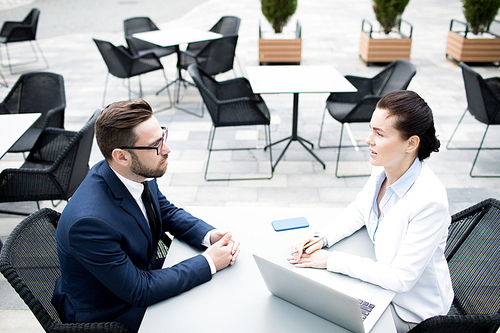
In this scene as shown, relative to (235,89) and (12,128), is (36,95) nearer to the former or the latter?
(12,128)

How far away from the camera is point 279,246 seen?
1825mm

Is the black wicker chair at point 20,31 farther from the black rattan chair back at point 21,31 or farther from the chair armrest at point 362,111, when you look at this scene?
the chair armrest at point 362,111

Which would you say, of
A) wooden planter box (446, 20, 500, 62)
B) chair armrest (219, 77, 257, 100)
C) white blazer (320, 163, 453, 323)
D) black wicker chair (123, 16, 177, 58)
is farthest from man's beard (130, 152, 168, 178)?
wooden planter box (446, 20, 500, 62)

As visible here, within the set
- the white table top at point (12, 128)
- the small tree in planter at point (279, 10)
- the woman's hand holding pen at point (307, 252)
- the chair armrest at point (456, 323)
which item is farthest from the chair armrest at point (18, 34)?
the chair armrest at point (456, 323)

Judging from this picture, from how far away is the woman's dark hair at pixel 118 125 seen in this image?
163cm

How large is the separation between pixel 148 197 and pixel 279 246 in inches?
25.9

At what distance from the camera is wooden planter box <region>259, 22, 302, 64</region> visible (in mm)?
8016

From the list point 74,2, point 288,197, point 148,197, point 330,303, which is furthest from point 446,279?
point 74,2

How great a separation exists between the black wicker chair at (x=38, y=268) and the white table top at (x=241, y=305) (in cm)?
29

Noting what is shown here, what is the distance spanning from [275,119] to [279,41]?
2918mm

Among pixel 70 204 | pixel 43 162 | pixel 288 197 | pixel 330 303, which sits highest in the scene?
pixel 70 204

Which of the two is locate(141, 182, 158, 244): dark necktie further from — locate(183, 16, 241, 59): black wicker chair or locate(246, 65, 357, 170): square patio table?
locate(183, 16, 241, 59): black wicker chair

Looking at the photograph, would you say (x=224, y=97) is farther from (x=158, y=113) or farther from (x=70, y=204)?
(x=70, y=204)

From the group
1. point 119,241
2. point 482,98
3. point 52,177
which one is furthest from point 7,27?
point 482,98
